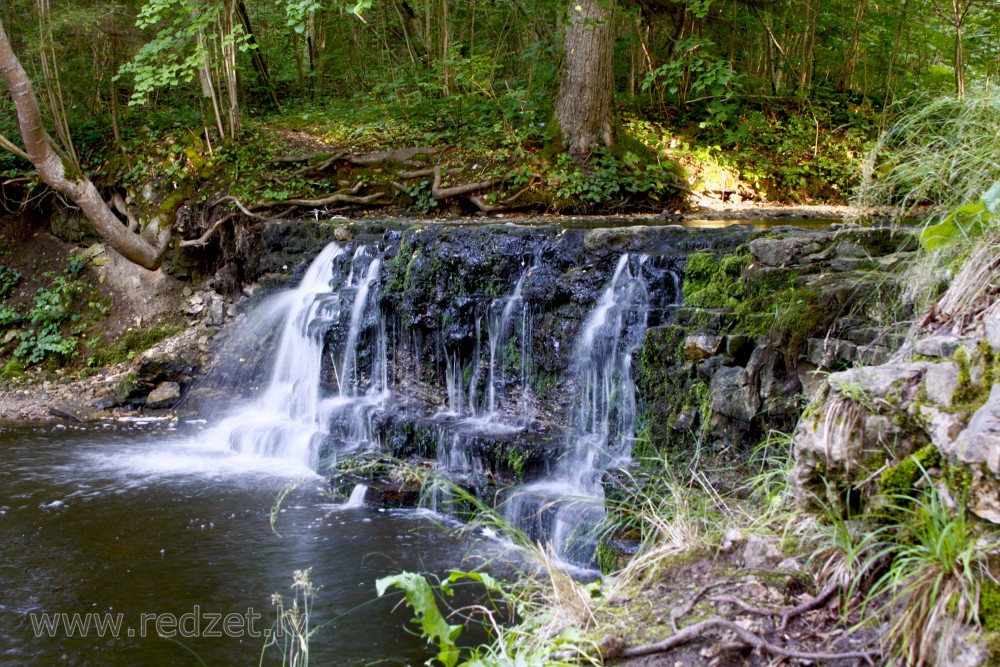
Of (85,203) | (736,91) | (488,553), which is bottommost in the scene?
(488,553)

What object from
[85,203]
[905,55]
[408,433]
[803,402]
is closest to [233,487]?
[408,433]

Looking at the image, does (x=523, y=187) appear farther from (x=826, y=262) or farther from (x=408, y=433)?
(x=826, y=262)

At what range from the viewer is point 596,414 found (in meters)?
6.57

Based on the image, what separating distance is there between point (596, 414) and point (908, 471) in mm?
4074

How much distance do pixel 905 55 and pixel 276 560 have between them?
14.1 m

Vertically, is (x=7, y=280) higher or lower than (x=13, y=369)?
higher

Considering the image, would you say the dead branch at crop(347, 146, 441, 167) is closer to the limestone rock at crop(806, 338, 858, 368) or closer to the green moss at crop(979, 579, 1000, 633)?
the limestone rock at crop(806, 338, 858, 368)

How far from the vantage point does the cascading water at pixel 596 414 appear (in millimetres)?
5797

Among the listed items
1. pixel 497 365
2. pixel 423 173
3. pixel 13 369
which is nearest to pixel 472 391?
pixel 497 365

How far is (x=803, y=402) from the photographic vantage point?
4.71 meters

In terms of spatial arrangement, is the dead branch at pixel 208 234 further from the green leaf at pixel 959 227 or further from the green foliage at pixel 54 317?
the green leaf at pixel 959 227

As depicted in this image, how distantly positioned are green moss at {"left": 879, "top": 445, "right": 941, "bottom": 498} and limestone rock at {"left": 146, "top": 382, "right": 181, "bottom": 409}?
28.4 ft

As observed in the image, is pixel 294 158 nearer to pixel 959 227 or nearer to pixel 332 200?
pixel 332 200

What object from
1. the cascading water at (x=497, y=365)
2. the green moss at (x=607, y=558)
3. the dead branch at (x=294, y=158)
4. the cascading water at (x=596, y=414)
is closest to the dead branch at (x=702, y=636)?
the green moss at (x=607, y=558)
